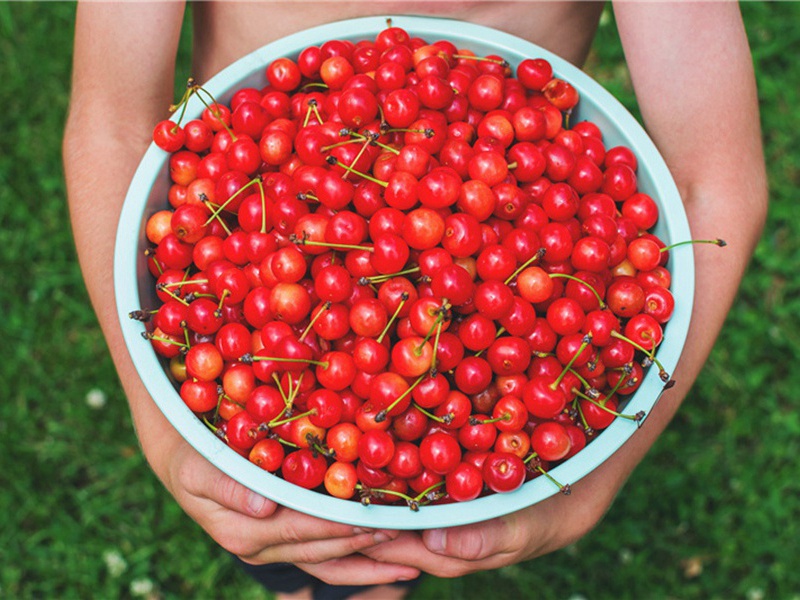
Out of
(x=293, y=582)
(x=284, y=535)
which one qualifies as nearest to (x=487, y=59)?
(x=284, y=535)

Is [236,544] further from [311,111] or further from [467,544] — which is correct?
[311,111]

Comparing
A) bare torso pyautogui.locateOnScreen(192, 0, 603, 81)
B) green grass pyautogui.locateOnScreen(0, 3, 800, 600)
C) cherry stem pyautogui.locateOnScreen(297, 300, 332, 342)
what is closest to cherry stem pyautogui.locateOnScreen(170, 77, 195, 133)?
bare torso pyautogui.locateOnScreen(192, 0, 603, 81)

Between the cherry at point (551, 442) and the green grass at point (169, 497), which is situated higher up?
the cherry at point (551, 442)

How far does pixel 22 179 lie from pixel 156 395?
2.76 m

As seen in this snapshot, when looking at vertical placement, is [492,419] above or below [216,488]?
above

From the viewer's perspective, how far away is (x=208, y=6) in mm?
2471

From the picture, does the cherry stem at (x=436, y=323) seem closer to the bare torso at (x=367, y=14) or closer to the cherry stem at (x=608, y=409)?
the cherry stem at (x=608, y=409)

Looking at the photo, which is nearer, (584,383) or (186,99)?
(584,383)

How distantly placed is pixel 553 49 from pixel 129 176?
1.45 m

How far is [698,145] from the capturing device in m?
2.32

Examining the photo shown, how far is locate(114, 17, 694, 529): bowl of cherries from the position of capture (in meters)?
1.70

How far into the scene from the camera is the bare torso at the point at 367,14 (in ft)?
7.56

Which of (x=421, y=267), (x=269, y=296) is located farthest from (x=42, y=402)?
(x=421, y=267)

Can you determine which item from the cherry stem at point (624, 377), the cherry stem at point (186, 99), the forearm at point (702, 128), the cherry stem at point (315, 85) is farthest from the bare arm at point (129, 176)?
the forearm at point (702, 128)
